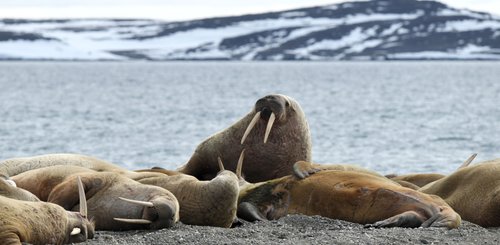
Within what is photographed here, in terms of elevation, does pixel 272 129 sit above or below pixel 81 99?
above

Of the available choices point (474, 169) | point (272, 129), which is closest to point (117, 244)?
point (474, 169)

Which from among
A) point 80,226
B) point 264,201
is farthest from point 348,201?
point 80,226

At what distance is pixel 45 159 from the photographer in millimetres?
11438

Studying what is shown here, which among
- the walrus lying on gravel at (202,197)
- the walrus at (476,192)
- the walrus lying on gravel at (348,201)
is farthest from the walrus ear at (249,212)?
the walrus at (476,192)

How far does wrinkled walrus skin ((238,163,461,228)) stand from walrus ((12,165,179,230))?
1.19 meters

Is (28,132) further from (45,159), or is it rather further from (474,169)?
(474,169)

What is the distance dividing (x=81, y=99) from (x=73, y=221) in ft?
188

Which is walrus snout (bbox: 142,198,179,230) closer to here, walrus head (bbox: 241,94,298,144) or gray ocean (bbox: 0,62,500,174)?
walrus head (bbox: 241,94,298,144)

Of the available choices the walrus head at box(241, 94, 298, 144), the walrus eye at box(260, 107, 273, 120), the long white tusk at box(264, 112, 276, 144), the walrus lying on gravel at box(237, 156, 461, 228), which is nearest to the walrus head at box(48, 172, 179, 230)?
the walrus lying on gravel at box(237, 156, 461, 228)

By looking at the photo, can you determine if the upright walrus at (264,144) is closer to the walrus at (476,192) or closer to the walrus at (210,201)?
the walrus at (476,192)

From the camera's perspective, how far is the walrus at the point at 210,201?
8.80 m

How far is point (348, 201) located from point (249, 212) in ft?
3.01

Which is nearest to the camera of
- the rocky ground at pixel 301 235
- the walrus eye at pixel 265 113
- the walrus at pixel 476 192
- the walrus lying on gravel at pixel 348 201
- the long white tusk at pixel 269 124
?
the rocky ground at pixel 301 235

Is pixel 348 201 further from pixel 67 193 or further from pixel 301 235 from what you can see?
pixel 67 193
